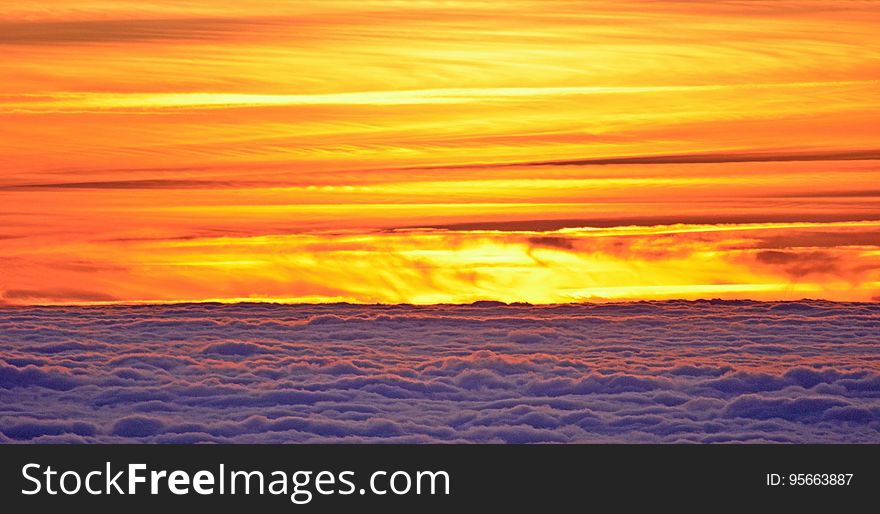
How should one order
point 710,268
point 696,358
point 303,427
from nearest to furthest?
point 303,427
point 696,358
point 710,268

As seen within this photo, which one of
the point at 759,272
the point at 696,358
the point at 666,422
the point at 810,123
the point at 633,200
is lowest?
the point at 666,422

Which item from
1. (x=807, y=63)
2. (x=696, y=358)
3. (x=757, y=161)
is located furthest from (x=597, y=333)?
(x=807, y=63)

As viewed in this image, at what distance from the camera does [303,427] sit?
1077 cm

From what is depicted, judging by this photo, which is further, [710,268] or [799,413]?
[710,268]

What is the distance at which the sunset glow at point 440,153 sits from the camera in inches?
613

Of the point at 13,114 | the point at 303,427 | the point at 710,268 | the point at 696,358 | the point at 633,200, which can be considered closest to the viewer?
the point at 303,427

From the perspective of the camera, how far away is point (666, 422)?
10.9 metres

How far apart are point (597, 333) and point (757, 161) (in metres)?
5.28

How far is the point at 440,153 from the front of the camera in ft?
58.9

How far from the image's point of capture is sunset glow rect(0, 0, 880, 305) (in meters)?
15.6

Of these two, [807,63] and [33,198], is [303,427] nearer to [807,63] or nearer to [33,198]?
[33,198]

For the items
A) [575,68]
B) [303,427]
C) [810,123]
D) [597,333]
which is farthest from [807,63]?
[303,427]

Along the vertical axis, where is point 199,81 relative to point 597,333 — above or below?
above

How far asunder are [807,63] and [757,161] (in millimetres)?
1793
